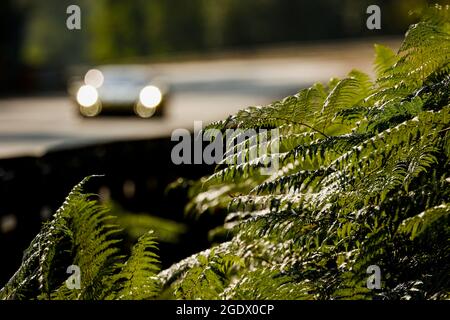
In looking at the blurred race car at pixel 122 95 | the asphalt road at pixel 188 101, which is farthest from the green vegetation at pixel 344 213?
the blurred race car at pixel 122 95

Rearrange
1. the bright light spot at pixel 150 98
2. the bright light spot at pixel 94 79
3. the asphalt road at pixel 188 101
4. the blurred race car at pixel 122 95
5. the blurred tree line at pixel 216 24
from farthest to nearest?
the blurred tree line at pixel 216 24, the bright light spot at pixel 94 79, the bright light spot at pixel 150 98, the blurred race car at pixel 122 95, the asphalt road at pixel 188 101

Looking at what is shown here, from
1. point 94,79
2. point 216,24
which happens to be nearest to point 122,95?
point 94,79

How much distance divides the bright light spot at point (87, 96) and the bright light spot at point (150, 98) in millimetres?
1358

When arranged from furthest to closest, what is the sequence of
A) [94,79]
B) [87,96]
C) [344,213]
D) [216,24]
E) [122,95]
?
1. [216,24]
2. [94,79]
3. [87,96]
4. [122,95]
5. [344,213]

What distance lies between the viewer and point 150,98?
32625 millimetres

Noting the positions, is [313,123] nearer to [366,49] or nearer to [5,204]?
[5,204]

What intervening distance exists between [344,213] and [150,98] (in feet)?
96.8

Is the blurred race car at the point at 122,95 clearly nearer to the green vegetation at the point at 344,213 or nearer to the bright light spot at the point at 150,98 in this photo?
the bright light spot at the point at 150,98

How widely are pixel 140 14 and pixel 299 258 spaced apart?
440ft

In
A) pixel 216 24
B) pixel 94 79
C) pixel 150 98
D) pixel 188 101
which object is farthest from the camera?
pixel 216 24

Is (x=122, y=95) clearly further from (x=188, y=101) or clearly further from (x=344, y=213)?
(x=344, y=213)

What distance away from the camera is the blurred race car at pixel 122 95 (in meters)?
32.2

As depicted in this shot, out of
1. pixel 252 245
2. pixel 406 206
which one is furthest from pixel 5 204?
pixel 406 206

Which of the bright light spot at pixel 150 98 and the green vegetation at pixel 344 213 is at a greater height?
the green vegetation at pixel 344 213
